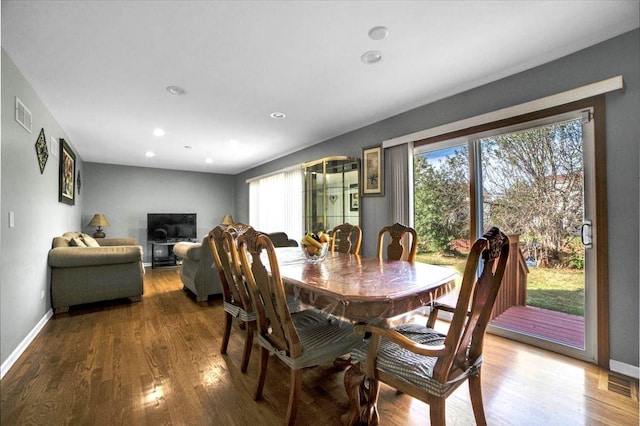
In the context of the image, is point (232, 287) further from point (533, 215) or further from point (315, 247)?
point (533, 215)

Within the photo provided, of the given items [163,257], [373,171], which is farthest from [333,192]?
[163,257]

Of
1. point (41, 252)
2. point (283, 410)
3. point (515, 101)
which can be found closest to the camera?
point (283, 410)

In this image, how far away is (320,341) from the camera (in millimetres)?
1628

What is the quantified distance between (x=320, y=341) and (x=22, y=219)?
292 centimetres

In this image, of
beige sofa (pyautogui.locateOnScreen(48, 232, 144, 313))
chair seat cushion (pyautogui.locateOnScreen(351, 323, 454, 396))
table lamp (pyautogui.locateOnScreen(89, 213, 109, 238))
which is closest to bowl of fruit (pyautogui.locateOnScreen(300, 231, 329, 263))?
chair seat cushion (pyautogui.locateOnScreen(351, 323, 454, 396))

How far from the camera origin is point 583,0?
5.74 feet

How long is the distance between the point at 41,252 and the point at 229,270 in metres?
2.49

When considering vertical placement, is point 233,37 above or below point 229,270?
above

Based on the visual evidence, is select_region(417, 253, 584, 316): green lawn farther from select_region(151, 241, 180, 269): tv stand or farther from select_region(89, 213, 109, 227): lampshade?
select_region(89, 213, 109, 227): lampshade

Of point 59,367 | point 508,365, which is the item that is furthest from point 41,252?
point 508,365

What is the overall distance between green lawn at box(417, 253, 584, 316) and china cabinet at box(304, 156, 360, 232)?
6.90ft

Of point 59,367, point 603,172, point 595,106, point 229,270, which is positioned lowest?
point 59,367

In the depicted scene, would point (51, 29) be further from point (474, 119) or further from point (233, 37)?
point (474, 119)

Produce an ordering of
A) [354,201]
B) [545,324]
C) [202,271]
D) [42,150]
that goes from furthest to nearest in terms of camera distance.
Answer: [354,201] → [202,271] → [42,150] → [545,324]
